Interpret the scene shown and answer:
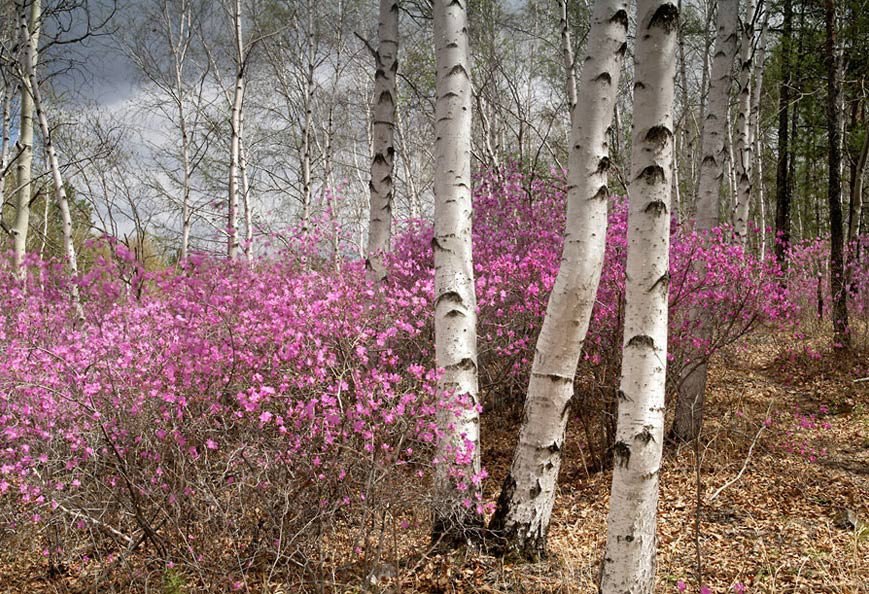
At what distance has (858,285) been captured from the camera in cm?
802

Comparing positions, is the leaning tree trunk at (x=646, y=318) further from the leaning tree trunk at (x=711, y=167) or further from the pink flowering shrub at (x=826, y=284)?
the pink flowering shrub at (x=826, y=284)

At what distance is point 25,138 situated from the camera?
25.3 feet

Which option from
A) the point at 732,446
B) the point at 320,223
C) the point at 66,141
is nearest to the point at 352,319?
the point at 320,223

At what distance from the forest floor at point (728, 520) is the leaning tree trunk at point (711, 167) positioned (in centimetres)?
37

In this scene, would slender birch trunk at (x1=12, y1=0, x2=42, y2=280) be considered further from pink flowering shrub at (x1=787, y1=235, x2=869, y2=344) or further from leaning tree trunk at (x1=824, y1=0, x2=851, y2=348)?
pink flowering shrub at (x1=787, y1=235, x2=869, y2=344)

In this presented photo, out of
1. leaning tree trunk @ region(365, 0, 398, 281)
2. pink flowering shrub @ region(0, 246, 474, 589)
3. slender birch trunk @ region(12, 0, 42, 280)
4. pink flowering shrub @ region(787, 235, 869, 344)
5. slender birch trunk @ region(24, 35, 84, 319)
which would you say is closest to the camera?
pink flowering shrub @ region(0, 246, 474, 589)

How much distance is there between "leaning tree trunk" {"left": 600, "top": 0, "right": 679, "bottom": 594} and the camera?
2.08m

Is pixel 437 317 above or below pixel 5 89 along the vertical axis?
below

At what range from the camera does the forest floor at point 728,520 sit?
9.34 feet

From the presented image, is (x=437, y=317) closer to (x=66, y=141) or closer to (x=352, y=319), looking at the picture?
(x=352, y=319)

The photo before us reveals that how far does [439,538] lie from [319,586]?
698 mm

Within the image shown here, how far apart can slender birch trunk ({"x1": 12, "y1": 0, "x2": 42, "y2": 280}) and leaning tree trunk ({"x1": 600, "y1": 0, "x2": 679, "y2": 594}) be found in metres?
6.72

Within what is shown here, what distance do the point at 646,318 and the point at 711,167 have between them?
3300 millimetres

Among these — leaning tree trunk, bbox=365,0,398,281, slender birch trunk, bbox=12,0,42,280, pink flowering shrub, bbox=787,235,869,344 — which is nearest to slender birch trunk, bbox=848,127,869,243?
pink flowering shrub, bbox=787,235,869,344
